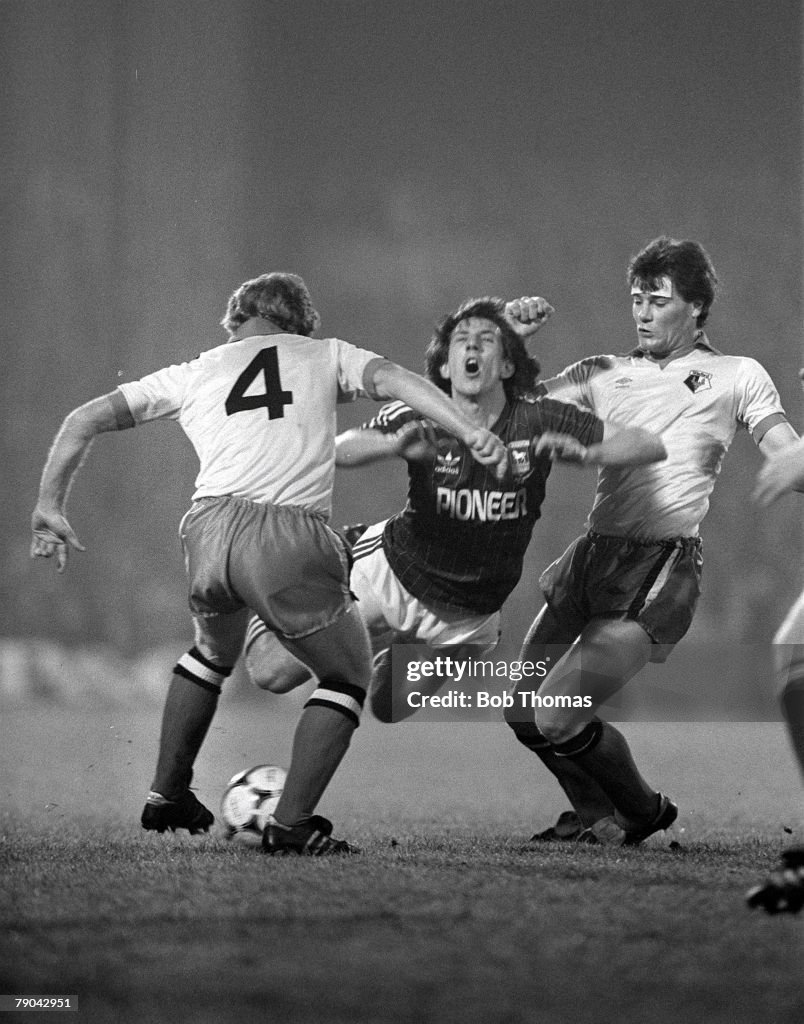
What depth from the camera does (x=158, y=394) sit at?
13.5 feet

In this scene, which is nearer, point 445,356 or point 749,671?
point 445,356

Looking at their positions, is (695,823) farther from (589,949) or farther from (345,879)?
(589,949)

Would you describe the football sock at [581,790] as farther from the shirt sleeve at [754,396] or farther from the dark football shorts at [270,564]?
the shirt sleeve at [754,396]

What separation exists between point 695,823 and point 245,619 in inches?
69.0

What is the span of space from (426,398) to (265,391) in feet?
1.53

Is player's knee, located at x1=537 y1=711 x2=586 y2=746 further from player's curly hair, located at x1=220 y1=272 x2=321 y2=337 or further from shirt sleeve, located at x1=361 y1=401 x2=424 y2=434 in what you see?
player's curly hair, located at x1=220 y1=272 x2=321 y2=337

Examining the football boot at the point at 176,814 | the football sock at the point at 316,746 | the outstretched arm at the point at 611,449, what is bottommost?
the football boot at the point at 176,814

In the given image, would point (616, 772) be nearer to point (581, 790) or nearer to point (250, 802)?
point (581, 790)

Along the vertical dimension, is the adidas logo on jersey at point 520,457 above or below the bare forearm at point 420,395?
below

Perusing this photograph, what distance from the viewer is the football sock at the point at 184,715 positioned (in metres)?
4.00

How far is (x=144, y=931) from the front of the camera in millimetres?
2750

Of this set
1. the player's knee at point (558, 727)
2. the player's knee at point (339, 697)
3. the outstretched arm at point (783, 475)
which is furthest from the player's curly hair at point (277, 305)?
the outstretched arm at point (783, 475)

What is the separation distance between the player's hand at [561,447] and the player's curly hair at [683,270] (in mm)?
586

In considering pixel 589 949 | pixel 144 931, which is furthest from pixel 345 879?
pixel 589 949
